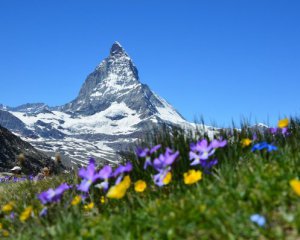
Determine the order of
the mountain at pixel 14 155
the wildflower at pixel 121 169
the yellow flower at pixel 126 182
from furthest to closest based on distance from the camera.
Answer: the mountain at pixel 14 155 < the wildflower at pixel 121 169 < the yellow flower at pixel 126 182

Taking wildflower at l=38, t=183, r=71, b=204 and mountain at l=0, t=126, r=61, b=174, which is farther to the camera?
mountain at l=0, t=126, r=61, b=174

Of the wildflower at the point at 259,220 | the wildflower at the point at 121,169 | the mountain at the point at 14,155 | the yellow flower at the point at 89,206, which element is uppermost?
the mountain at the point at 14,155

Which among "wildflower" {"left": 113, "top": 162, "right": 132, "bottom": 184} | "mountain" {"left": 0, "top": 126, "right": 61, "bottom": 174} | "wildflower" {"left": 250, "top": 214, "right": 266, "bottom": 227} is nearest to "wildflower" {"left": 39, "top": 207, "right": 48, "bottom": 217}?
"wildflower" {"left": 113, "top": 162, "right": 132, "bottom": 184}

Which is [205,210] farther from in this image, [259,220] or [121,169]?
[121,169]

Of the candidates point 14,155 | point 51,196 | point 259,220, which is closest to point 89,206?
point 51,196

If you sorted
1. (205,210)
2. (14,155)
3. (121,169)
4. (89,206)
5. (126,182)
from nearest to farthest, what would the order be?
(205,210)
(126,182)
(121,169)
(89,206)
(14,155)

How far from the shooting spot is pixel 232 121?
7305 mm

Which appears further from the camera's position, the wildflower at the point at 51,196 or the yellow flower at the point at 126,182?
the wildflower at the point at 51,196

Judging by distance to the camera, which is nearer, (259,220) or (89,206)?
(259,220)

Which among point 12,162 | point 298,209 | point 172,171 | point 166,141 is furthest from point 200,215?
point 12,162

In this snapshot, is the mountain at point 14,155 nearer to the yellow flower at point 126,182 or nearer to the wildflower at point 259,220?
the yellow flower at point 126,182

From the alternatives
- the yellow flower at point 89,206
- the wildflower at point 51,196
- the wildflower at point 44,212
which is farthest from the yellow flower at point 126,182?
the wildflower at point 44,212

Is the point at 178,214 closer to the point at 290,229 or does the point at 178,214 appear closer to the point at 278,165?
the point at 290,229

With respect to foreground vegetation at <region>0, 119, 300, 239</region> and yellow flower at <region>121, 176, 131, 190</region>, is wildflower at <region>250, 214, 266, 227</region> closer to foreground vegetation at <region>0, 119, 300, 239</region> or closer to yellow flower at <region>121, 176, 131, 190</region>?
foreground vegetation at <region>0, 119, 300, 239</region>
